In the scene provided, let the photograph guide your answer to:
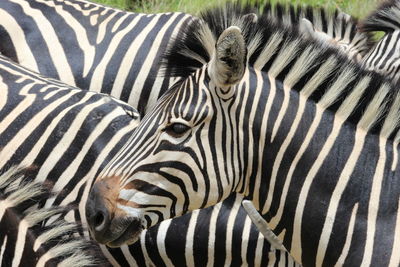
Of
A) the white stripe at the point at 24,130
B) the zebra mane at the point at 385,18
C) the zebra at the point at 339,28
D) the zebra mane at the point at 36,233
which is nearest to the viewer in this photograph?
the zebra mane at the point at 36,233

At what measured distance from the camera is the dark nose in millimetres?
3812

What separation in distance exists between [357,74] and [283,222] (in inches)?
31.5

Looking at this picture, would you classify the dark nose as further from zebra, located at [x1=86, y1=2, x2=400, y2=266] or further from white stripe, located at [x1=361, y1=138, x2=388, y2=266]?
white stripe, located at [x1=361, y1=138, x2=388, y2=266]

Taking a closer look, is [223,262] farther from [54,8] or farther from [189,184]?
[54,8]

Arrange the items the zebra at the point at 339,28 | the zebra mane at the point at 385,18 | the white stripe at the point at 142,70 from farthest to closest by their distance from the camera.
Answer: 1. the zebra at the point at 339,28
2. the zebra mane at the point at 385,18
3. the white stripe at the point at 142,70

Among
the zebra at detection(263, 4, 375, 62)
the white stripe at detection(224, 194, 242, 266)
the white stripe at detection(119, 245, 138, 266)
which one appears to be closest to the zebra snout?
the white stripe at detection(119, 245, 138, 266)

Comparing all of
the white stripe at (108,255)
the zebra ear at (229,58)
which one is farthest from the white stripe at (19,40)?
→ the zebra ear at (229,58)

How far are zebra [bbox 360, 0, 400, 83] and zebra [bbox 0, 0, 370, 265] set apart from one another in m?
2.03

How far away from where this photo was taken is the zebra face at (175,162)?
3789 mm

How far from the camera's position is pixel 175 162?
3789 millimetres

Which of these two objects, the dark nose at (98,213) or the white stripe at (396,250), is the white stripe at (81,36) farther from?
the white stripe at (396,250)

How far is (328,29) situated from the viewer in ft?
25.8

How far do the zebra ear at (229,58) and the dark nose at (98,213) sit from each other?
2.52 ft

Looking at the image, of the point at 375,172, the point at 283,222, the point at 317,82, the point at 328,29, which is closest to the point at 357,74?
the point at 317,82
